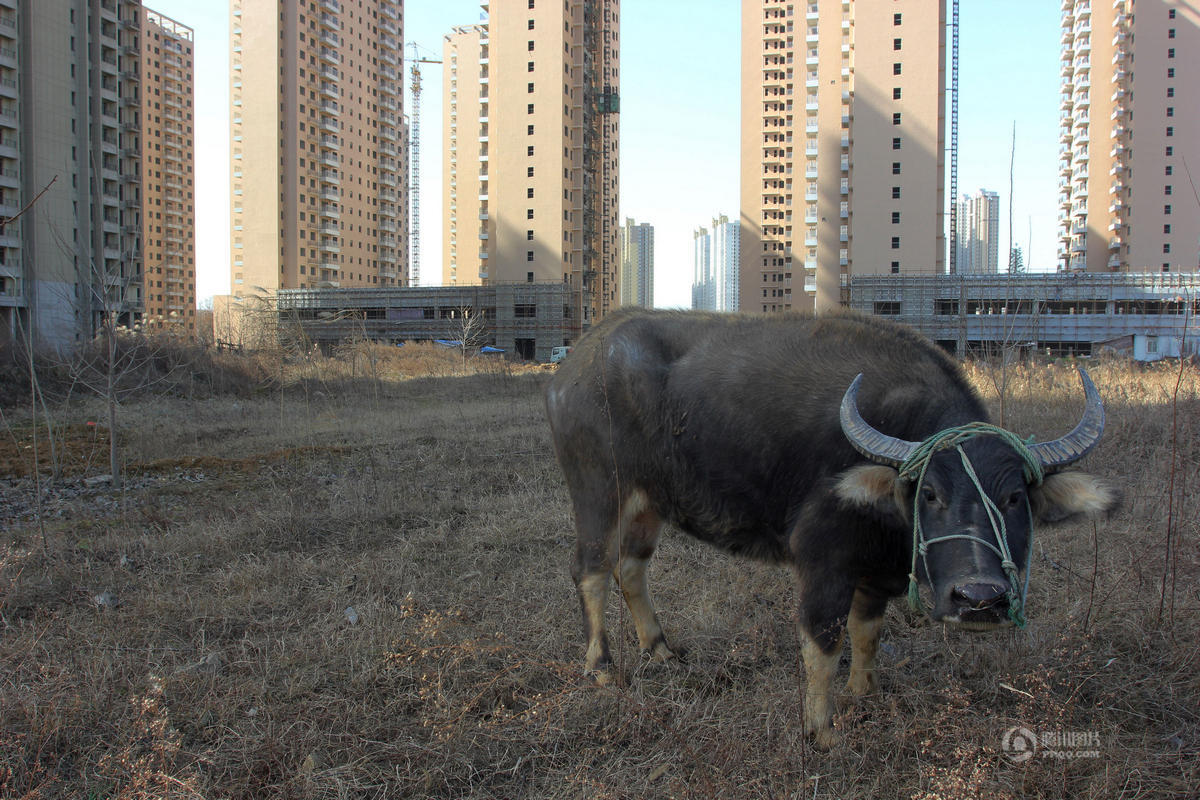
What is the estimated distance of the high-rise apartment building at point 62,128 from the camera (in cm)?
3678

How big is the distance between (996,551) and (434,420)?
12662 mm

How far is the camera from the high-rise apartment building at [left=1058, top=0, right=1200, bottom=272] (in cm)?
6119

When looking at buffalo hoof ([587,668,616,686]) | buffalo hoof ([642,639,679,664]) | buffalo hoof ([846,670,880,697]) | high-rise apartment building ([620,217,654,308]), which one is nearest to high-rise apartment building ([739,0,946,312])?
buffalo hoof ([642,639,679,664])

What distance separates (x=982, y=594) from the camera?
239 cm

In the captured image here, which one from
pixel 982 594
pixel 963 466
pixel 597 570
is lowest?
pixel 597 570

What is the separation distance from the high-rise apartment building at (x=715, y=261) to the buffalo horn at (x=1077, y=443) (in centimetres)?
13856

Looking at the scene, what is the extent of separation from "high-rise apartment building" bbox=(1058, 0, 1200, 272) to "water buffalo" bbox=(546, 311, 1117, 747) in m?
67.7

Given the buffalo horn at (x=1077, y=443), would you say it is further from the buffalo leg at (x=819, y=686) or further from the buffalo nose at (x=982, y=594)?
the buffalo leg at (x=819, y=686)

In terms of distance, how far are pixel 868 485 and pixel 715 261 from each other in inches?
6401

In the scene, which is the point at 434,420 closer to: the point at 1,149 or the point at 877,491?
the point at 877,491

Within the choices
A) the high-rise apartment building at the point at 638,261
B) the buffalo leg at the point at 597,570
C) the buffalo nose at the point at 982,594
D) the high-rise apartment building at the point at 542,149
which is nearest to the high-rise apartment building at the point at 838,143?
→ the high-rise apartment building at the point at 542,149

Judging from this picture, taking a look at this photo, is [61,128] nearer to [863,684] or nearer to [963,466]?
[863,684]

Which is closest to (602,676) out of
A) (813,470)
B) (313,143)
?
(813,470)

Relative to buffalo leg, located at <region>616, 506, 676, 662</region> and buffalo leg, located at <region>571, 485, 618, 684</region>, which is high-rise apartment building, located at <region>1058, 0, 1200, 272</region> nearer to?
buffalo leg, located at <region>616, 506, 676, 662</region>
